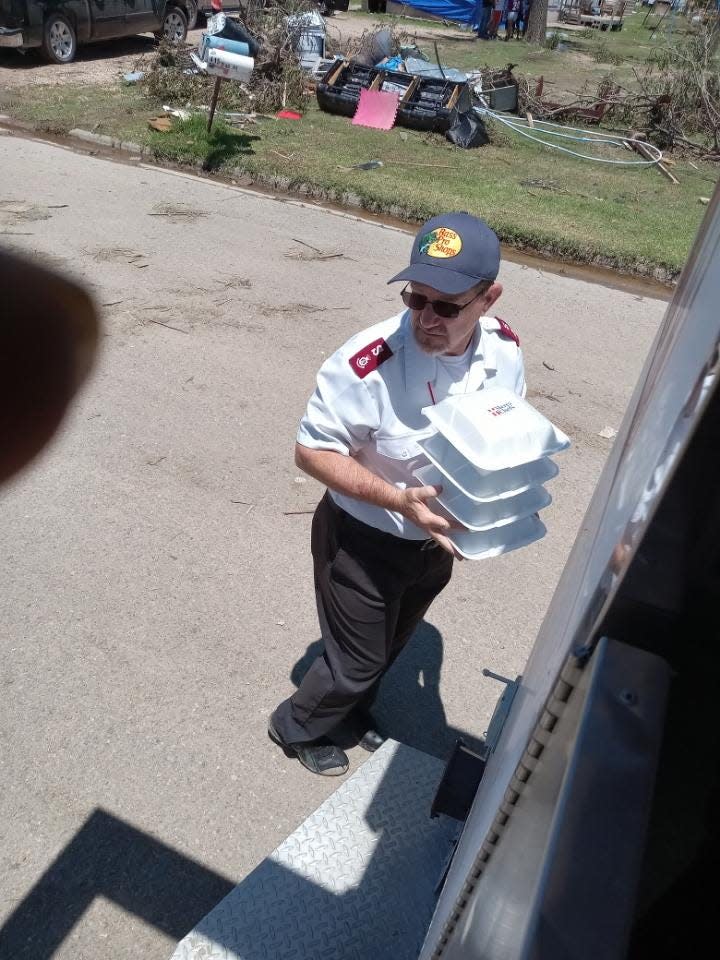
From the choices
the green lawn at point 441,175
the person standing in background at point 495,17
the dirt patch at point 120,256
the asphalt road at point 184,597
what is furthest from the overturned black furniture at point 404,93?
the person standing in background at point 495,17

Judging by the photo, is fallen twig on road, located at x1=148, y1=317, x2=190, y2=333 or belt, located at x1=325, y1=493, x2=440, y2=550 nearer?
belt, located at x1=325, y1=493, x2=440, y2=550

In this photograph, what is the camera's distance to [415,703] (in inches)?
133

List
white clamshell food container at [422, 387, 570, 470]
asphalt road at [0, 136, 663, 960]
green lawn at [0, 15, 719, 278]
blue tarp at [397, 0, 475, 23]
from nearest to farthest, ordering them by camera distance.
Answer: white clamshell food container at [422, 387, 570, 470] < asphalt road at [0, 136, 663, 960] < green lawn at [0, 15, 719, 278] < blue tarp at [397, 0, 475, 23]

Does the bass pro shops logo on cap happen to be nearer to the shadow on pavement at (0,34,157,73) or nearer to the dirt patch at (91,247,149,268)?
the dirt patch at (91,247,149,268)

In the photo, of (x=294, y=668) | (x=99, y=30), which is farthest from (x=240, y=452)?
(x=99, y=30)

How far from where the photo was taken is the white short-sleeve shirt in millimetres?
2285

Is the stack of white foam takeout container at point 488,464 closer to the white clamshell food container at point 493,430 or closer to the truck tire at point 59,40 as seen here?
the white clamshell food container at point 493,430

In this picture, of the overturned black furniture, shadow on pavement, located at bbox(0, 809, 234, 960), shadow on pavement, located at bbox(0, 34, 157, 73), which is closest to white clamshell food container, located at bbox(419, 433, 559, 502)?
shadow on pavement, located at bbox(0, 809, 234, 960)

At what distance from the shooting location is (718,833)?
0.89 m

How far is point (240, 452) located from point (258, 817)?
7.79 feet

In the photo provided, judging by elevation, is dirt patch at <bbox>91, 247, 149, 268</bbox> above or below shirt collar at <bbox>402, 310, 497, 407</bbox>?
below

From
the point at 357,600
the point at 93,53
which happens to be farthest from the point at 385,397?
the point at 93,53

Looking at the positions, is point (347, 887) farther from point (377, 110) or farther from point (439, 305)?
point (377, 110)

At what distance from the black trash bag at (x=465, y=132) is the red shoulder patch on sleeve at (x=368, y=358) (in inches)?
447
